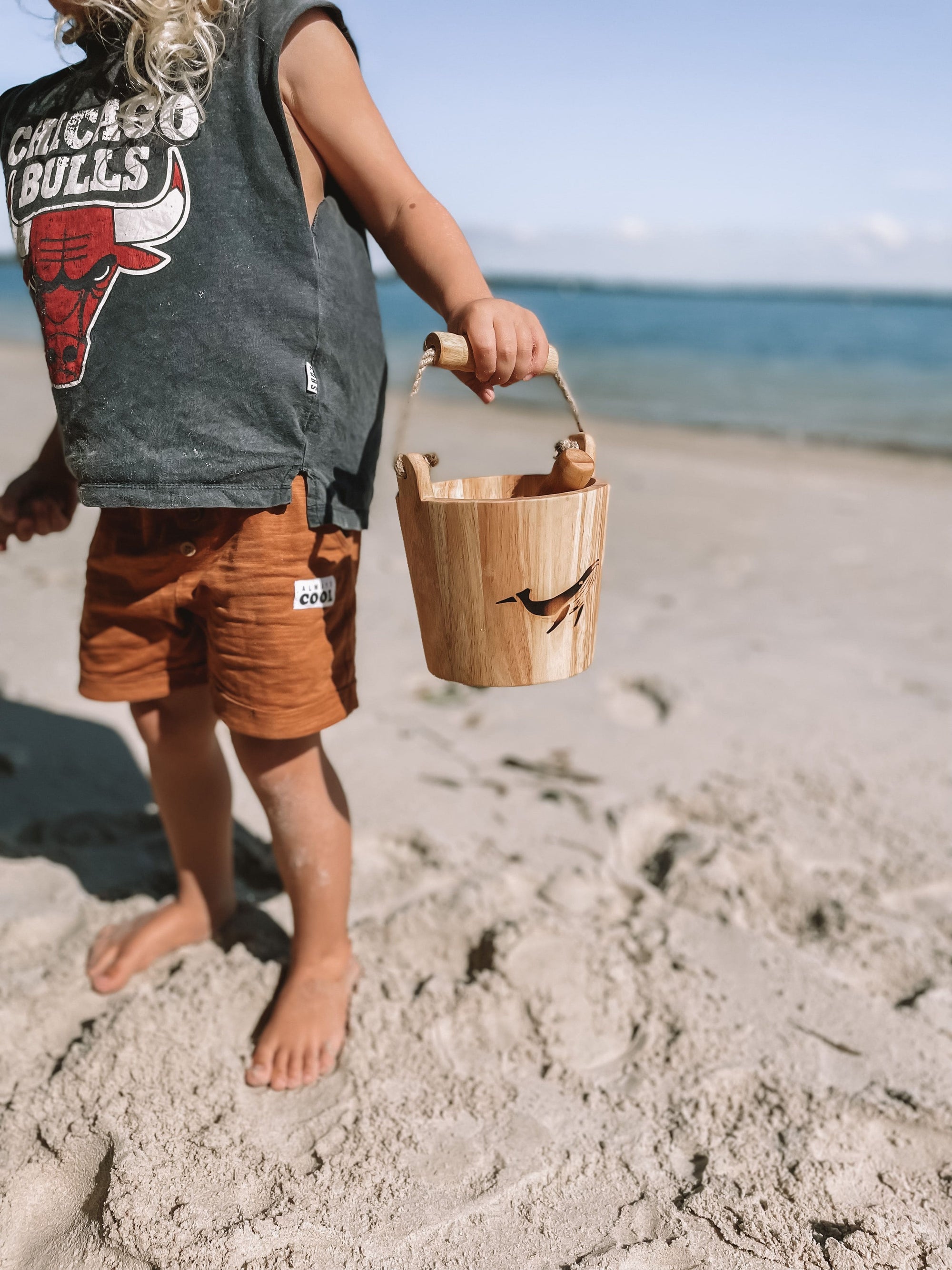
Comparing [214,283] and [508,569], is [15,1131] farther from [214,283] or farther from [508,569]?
[214,283]

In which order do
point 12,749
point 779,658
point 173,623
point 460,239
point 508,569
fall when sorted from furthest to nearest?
1. point 779,658
2. point 12,749
3. point 173,623
4. point 460,239
5. point 508,569

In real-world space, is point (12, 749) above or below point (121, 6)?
below

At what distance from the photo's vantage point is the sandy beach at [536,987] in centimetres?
128

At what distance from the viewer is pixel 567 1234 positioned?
1254 mm

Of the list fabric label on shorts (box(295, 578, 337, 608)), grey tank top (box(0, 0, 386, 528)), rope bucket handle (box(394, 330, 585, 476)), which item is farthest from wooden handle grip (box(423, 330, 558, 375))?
fabric label on shorts (box(295, 578, 337, 608))

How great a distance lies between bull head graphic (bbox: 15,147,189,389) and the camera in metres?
1.31

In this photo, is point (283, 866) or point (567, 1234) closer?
point (567, 1234)

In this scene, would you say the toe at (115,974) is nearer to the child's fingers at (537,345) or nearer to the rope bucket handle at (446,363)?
the rope bucket handle at (446,363)

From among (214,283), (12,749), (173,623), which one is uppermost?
(214,283)

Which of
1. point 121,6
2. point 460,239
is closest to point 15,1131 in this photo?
point 460,239

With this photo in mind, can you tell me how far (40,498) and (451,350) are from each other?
0.90m

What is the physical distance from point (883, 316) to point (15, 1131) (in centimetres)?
5234

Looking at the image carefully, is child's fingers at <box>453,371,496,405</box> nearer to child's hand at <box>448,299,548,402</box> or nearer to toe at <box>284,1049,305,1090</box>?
child's hand at <box>448,299,548,402</box>

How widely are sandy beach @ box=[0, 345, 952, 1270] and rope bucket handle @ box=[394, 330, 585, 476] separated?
935mm
